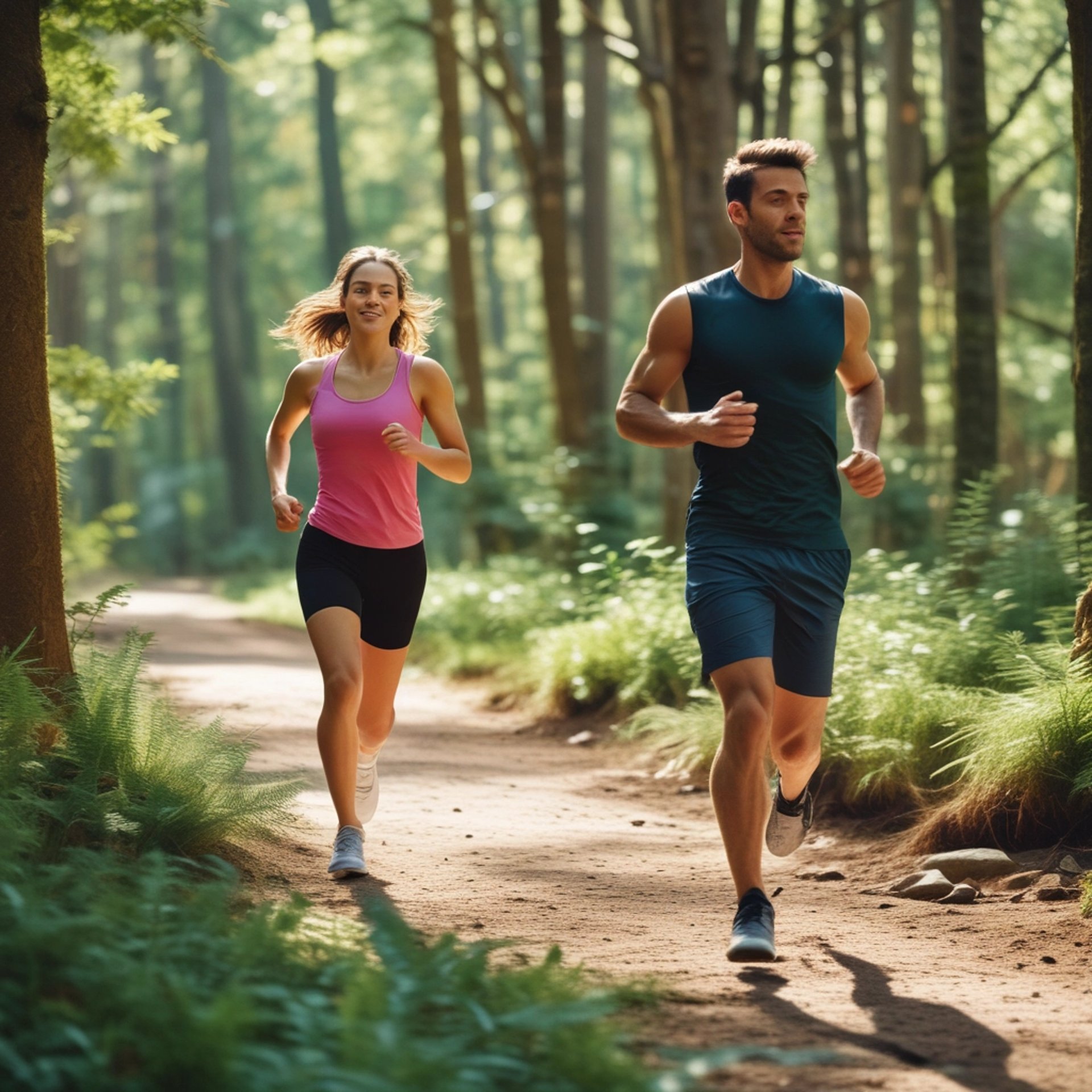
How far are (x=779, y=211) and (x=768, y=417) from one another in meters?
0.76

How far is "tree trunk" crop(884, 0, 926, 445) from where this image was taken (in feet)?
72.4

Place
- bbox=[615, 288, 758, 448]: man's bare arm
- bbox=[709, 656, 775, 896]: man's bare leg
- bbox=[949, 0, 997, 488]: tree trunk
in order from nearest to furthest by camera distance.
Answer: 1. bbox=[709, 656, 775, 896]: man's bare leg
2. bbox=[615, 288, 758, 448]: man's bare arm
3. bbox=[949, 0, 997, 488]: tree trunk

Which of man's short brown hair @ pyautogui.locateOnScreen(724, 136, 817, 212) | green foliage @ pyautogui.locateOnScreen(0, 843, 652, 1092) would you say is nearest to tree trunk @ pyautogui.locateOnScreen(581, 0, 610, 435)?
man's short brown hair @ pyautogui.locateOnScreen(724, 136, 817, 212)

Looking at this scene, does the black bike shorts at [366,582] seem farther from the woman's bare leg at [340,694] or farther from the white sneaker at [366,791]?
the white sneaker at [366,791]

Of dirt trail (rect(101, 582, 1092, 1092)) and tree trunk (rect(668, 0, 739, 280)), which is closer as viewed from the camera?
dirt trail (rect(101, 582, 1092, 1092))

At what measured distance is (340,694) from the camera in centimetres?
597

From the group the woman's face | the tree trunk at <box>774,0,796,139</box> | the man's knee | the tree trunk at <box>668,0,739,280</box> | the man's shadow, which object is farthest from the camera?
the tree trunk at <box>774,0,796,139</box>

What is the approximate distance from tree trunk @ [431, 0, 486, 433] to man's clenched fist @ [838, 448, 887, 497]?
53.9 ft

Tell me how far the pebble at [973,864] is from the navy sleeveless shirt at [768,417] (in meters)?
1.93

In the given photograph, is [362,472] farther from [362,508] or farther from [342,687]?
[342,687]

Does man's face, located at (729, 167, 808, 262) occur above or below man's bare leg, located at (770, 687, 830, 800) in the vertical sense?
above

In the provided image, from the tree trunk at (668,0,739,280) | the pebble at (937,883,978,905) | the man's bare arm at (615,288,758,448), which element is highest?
the tree trunk at (668,0,739,280)

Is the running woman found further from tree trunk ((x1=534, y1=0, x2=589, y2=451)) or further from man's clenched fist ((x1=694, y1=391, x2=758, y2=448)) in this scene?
tree trunk ((x1=534, y1=0, x2=589, y2=451))

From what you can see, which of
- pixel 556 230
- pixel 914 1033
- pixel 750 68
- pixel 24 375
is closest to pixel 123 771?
pixel 24 375
